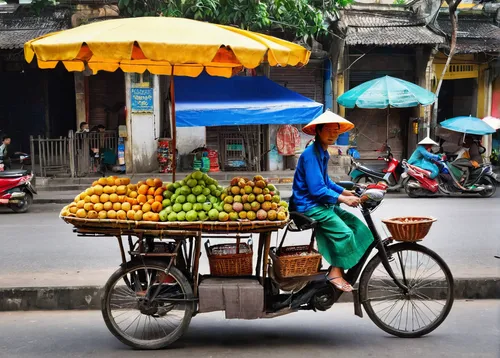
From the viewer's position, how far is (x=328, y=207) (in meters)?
4.18

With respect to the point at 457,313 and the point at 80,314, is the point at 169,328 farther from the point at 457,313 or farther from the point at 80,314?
the point at 457,313

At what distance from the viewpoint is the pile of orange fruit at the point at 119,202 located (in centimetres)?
398

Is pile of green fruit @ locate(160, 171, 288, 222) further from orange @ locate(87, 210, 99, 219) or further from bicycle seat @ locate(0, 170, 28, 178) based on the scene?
bicycle seat @ locate(0, 170, 28, 178)

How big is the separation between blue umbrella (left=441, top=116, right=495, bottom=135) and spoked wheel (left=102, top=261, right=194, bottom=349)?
10149mm

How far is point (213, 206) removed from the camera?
160 inches

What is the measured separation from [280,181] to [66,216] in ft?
35.3

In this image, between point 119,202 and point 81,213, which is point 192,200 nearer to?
point 119,202

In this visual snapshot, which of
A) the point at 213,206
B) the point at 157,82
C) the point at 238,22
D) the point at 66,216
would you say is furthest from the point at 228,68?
the point at 157,82

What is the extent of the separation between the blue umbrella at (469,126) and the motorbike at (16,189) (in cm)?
928

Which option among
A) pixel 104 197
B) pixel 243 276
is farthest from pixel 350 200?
pixel 104 197

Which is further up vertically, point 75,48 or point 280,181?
point 75,48

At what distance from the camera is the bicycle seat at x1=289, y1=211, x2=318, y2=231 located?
13.3 feet

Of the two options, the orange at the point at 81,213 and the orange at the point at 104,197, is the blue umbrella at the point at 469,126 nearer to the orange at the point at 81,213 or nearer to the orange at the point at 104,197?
the orange at the point at 104,197

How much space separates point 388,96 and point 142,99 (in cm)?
643
